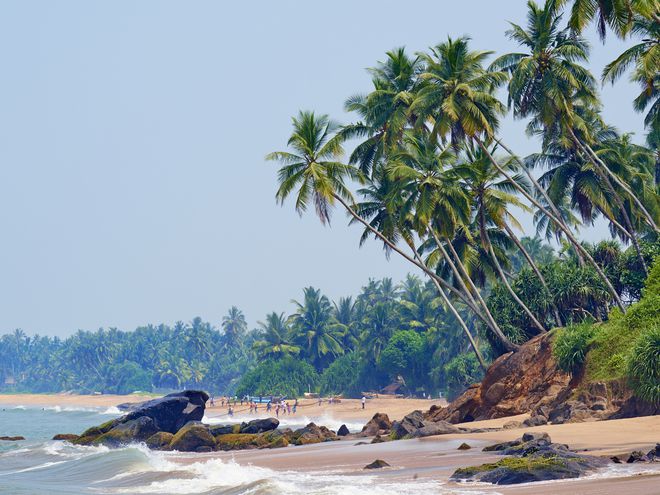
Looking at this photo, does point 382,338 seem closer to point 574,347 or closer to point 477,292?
point 477,292

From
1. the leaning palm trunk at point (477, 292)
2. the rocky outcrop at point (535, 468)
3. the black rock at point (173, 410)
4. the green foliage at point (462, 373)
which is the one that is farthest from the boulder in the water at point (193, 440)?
the green foliage at point (462, 373)

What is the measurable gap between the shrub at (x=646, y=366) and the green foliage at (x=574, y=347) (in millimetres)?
5240

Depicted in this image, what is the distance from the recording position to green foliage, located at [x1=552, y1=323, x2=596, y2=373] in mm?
32906

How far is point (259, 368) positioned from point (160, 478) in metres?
77.3

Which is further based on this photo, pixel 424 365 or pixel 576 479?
pixel 424 365

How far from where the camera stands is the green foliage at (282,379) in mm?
95812

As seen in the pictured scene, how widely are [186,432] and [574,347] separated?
17251 millimetres

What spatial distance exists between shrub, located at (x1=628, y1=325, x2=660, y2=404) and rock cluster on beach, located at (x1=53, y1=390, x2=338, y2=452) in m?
15.6

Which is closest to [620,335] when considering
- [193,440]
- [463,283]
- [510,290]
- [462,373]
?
[510,290]

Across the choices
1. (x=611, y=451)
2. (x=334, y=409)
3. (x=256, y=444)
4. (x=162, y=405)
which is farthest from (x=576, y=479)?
(x=334, y=409)

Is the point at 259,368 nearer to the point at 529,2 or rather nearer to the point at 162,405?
the point at 162,405

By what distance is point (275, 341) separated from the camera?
106 m

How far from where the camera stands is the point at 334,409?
80.1 meters

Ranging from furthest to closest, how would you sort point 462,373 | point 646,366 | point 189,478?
1. point 462,373
2. point 646,366
3. point 189,478
